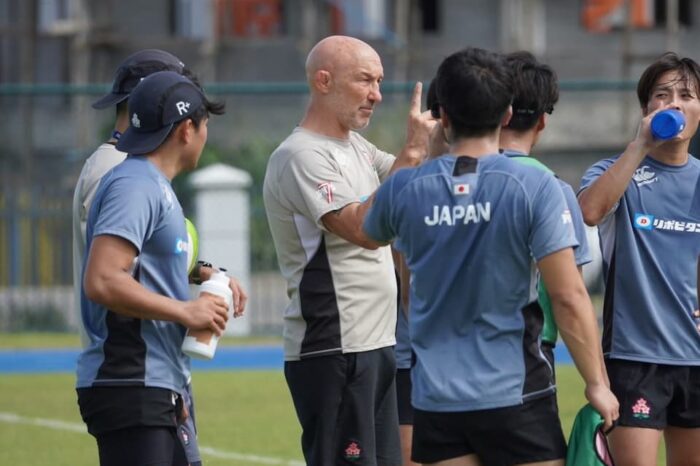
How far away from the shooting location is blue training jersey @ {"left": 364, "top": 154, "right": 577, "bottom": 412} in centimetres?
468

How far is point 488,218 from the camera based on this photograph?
15.4 ft

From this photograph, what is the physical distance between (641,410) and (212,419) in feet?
19.6

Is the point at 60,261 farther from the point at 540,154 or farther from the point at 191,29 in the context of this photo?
the point at 191,29

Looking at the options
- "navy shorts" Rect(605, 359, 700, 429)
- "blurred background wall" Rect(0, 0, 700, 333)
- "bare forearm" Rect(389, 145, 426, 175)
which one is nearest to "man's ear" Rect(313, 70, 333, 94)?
"bare forearm" Rect(389, 145, 426, 175)

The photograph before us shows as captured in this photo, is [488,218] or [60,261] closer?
[488,218]

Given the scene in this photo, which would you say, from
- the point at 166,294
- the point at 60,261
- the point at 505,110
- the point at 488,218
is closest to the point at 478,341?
the point at 488,218

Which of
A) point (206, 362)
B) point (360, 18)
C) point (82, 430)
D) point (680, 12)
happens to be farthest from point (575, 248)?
point (680, 12)

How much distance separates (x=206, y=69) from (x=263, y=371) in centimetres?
1725

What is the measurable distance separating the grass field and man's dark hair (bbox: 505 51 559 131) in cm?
458

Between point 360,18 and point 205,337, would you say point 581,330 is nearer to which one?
point 205,337

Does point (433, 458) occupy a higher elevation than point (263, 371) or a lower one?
higher

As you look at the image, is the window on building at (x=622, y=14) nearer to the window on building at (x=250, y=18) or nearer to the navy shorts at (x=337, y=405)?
the window on building at (x=250, y=18)

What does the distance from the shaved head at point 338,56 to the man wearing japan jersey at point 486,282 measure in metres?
1.57

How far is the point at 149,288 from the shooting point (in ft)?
16.9
